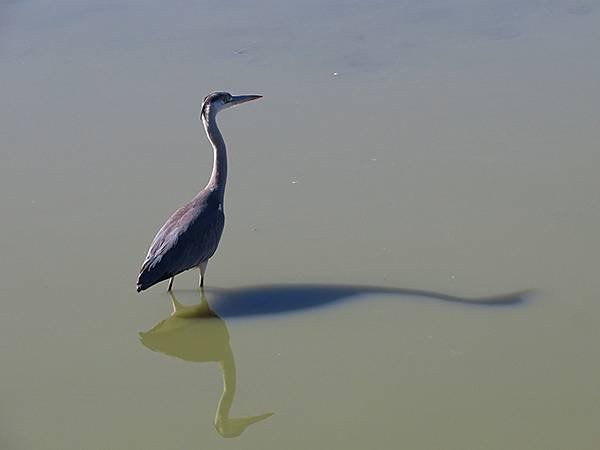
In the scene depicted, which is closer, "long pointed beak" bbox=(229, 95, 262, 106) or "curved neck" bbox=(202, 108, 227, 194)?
"curved neck" bbox=(202, 108, 227, 194)

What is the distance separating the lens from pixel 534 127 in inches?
302

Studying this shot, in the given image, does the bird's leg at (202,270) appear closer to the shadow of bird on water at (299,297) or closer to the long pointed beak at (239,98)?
the shadow of bird on water at (299,297)

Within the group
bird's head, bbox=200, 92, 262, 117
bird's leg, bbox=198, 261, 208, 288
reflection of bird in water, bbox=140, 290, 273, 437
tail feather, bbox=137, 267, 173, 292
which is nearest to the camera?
reflection of bird in water, bbox=140, 290, 273, 437

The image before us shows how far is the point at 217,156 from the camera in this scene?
261 inches

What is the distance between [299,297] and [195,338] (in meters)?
0.59

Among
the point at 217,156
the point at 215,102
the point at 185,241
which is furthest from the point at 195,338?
the point at 215,102

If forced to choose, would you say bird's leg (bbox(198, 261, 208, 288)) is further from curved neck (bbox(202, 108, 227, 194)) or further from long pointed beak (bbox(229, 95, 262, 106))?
long pointed beak (bbox(229, 95, 262, 106))

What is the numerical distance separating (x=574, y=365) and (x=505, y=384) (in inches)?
14.3

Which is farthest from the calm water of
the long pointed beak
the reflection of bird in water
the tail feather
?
the long pointed beak

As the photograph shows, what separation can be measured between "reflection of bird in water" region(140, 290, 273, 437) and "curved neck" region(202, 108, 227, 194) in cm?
Result: 73

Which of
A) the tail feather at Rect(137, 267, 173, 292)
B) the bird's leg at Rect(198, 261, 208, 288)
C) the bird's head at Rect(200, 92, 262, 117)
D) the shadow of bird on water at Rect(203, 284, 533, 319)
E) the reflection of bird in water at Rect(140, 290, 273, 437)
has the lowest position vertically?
the reflection of bird in water at Rect(140, 290, 273, 437)

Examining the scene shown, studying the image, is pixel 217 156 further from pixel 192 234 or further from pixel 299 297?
pixel 299 297

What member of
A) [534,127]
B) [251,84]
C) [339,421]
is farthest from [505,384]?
[251,84]

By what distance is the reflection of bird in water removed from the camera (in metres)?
5.63
